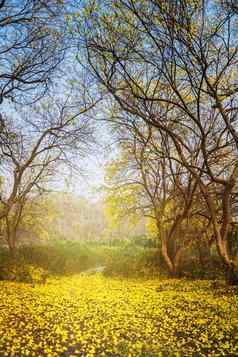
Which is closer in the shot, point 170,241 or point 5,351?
point 5,351

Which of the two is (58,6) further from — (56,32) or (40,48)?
(40,48)

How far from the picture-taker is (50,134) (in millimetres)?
13234

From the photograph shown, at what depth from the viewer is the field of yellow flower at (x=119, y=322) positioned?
4258mm

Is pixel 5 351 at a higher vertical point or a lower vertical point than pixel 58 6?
lower

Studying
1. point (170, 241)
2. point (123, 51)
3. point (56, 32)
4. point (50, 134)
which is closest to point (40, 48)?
point (56, 32)

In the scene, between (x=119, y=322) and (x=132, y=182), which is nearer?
(x=119, y=322)

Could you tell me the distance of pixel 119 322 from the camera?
5738 millimetres

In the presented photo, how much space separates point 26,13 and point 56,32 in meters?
1.27

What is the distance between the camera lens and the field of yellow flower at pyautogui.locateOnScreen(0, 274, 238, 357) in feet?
14.0

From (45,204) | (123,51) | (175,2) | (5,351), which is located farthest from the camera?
(45,204)

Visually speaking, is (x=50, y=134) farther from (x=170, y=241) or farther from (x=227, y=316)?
(x=227, y=316)

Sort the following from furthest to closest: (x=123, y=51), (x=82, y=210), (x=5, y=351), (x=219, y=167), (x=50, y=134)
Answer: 1. (x=82, y=210)
2. (x=50, y=134)
3. (x=219, y=167)
4. (x=123, y=51)
5. (x=5, y=351)

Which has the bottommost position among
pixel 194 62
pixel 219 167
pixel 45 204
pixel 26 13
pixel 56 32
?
pixel 45 204

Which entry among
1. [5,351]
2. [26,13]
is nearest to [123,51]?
[26,13]
